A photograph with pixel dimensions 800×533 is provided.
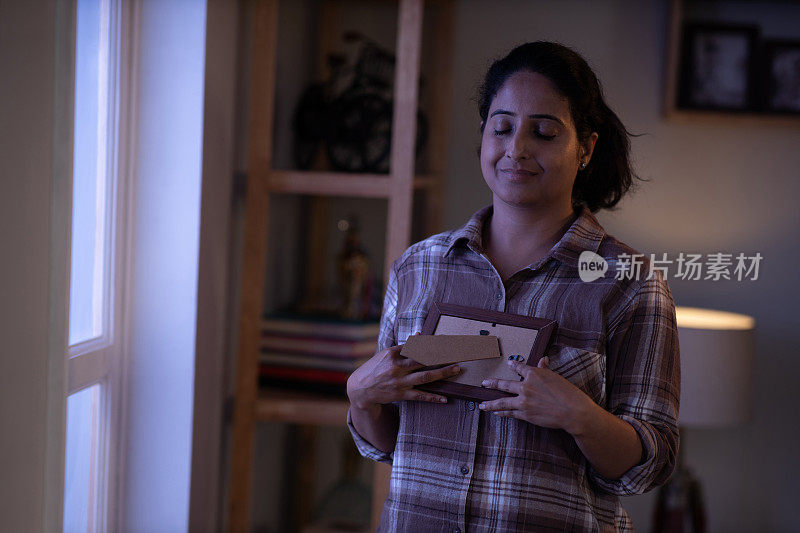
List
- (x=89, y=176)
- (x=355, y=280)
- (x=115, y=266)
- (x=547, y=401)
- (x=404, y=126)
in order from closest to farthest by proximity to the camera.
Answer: (x=547, y=401) < (x=89, y=176) < (x=115, y=266) < (x=404, y=126) < (x=355, y=280)

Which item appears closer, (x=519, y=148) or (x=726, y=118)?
(x=519, y=148)

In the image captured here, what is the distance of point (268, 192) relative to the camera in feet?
4.95

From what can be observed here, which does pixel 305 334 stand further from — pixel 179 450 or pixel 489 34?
pixel 489 34

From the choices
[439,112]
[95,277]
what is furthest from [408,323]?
[439,112]

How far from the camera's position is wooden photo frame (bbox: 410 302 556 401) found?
2.59 feet

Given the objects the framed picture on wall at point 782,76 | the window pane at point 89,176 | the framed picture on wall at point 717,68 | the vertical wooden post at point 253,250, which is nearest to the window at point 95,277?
the window pane at point 89,176

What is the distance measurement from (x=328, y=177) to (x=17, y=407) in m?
0.79

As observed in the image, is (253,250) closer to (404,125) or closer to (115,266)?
(115,266)

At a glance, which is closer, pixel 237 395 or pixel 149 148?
pixel 149 148

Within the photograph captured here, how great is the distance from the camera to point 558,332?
2.68ft

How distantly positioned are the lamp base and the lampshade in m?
0.20

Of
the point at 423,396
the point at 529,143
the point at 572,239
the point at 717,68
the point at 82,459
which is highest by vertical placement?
the point at 717,68

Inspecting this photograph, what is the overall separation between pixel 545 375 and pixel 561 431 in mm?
93

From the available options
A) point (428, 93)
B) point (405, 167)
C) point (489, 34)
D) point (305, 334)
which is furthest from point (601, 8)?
point (305, 334)
